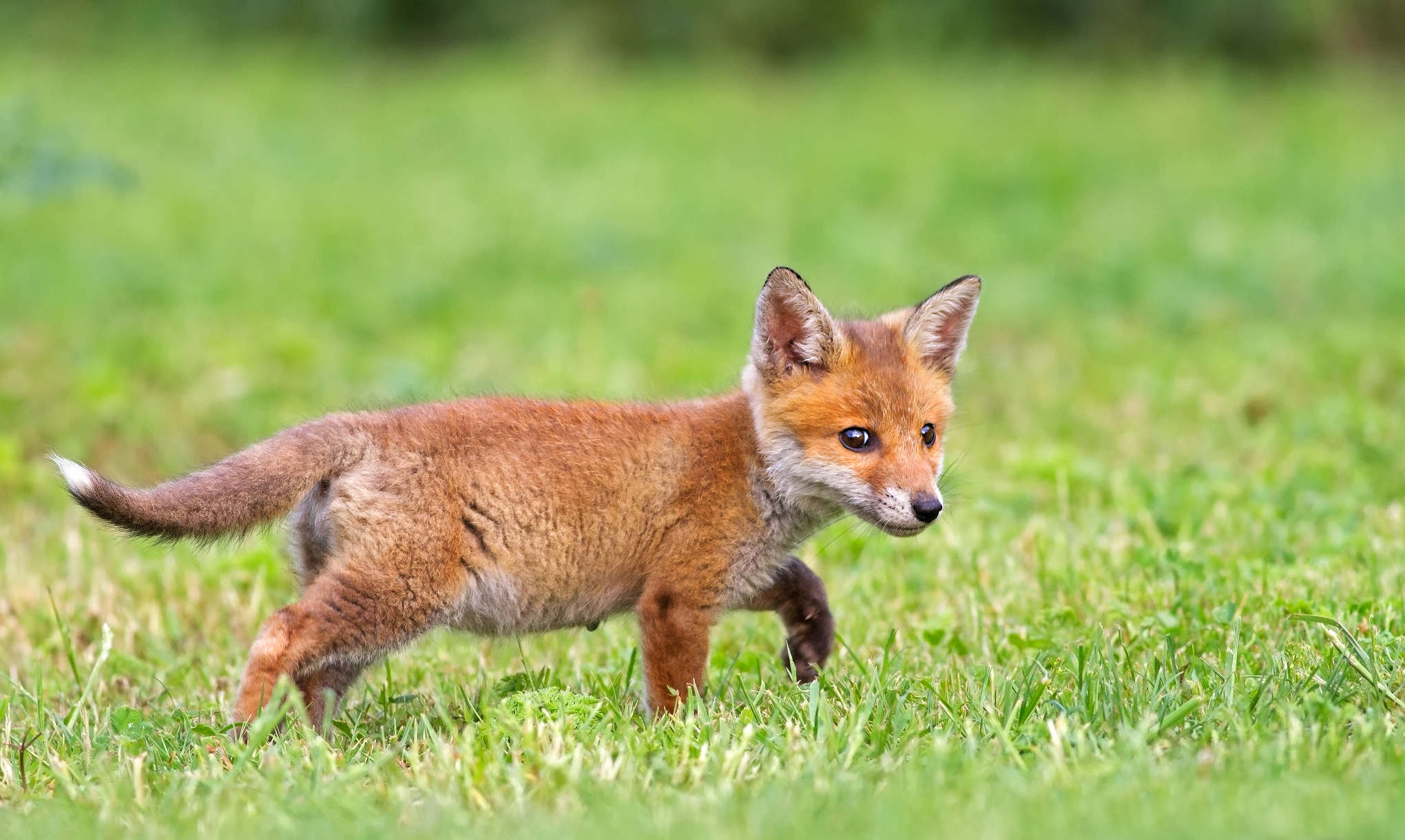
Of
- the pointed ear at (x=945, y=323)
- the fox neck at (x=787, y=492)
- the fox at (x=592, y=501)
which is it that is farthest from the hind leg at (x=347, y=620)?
the pointed ear at (x=945, y=323)

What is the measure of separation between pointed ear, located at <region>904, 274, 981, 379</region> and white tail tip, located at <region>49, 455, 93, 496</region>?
2642mm

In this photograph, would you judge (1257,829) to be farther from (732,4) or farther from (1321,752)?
(732,4)

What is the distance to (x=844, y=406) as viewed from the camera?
495cm

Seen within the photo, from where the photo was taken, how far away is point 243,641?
18.9 feet

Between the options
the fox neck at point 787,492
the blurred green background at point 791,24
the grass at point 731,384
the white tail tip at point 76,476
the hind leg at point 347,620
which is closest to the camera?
the grass at point 731,384

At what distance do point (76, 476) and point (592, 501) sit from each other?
1.52 metres

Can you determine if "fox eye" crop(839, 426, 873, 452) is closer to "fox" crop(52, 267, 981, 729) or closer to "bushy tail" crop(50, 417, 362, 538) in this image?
"fox" crop(52, 267, 981, 729)

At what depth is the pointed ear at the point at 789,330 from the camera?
4.98 meters

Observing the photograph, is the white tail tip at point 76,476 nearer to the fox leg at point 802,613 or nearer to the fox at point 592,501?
the fox at point 592,501

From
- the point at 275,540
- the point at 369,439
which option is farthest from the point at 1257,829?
the point at 275,540

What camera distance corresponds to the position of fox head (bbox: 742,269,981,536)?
4848 millimetres

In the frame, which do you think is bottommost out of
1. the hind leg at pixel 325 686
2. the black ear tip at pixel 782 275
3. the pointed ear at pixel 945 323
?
the hind leg at pixel 325 686

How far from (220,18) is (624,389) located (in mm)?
20025

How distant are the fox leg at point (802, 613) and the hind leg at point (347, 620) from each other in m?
1.11
